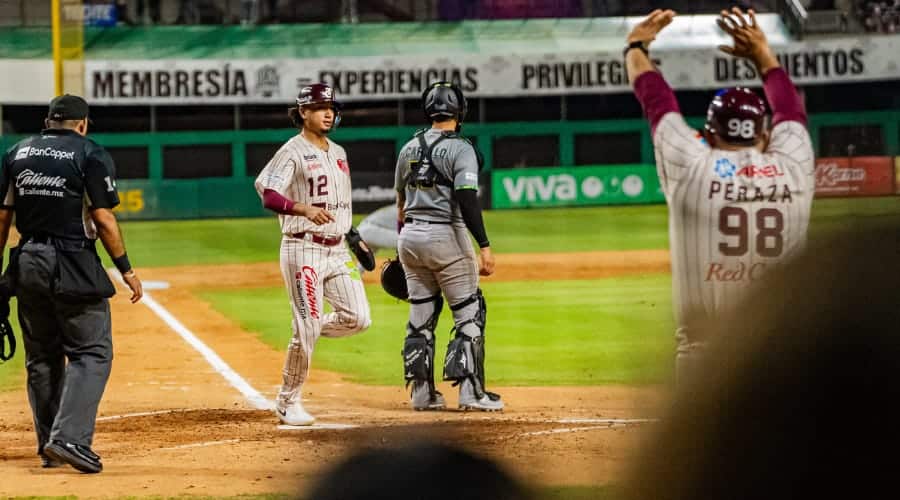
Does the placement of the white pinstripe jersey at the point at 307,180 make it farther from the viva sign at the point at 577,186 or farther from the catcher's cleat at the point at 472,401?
the viva sign at the point at 577,186

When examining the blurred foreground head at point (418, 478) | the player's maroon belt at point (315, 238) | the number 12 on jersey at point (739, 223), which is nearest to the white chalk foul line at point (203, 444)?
the player's maroon belt at point (315, 238)

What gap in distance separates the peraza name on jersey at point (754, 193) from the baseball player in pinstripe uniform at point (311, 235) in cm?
331

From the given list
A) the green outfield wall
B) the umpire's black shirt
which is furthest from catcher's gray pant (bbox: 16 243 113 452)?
the green outfield wall

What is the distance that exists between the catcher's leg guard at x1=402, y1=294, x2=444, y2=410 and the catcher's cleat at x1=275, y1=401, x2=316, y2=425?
0.92 metres

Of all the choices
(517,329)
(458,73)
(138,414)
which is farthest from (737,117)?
(458,73)

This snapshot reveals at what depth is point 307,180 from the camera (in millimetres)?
8602

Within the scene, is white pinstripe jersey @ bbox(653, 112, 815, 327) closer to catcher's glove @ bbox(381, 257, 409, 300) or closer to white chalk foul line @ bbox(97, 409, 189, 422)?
catcher's glove @ bbox(381, 257, 409, 300)

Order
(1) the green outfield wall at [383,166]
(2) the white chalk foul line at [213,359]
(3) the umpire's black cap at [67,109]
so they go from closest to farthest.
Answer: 1. (3) the umpire's black cap at [67,109]
2. (2) the white chalk foul line at [213,359]
3. (1) the green outfield wall at [383,166]

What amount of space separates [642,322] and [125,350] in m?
12.3

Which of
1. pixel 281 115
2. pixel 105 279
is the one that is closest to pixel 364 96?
pixel 281 115

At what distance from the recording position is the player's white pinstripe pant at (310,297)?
8547mm

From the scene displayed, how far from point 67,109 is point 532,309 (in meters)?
9.14

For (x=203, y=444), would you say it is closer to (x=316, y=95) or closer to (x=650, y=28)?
(x=316, y=95)

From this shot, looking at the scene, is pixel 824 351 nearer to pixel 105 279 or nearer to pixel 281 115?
pixel 105 279
